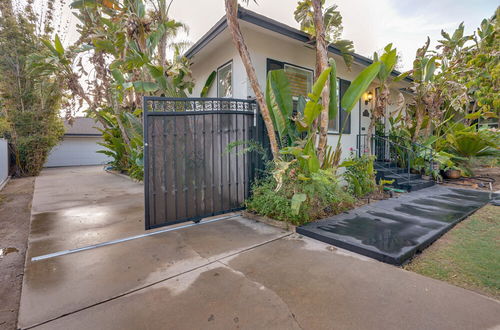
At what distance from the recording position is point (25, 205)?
5734mm

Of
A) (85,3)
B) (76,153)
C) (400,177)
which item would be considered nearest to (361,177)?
(400,177)

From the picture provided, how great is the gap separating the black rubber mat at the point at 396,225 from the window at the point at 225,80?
3.89 m

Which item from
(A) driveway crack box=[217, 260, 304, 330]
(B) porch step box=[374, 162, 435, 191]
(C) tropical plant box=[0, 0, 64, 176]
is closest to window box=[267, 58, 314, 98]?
(B) porch step box=[374, 162, 435, 191]

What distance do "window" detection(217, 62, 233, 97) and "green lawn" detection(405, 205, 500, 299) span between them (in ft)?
16.1

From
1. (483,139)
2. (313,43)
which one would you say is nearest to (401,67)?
(483,139)

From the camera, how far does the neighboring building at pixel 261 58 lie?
16.7 ft

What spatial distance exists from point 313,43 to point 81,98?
842cm

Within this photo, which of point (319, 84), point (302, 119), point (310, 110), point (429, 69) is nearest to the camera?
point (319, 84)

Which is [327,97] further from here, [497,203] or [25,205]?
[25,205]

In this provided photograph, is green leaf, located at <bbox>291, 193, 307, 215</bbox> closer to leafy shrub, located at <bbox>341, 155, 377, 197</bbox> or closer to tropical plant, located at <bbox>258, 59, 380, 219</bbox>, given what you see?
tropical plant, located at <bbox>258, 59, 380, 219</bbox>

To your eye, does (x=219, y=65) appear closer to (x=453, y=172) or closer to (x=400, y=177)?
(x=400, y=177)

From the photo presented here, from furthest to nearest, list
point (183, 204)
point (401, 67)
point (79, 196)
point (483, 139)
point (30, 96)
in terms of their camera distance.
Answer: point (401, 67) → point (30, 96) → point (483, 139) → point (79, 196) → point (183, 204)

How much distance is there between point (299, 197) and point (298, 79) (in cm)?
377

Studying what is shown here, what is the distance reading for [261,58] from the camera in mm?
5465
